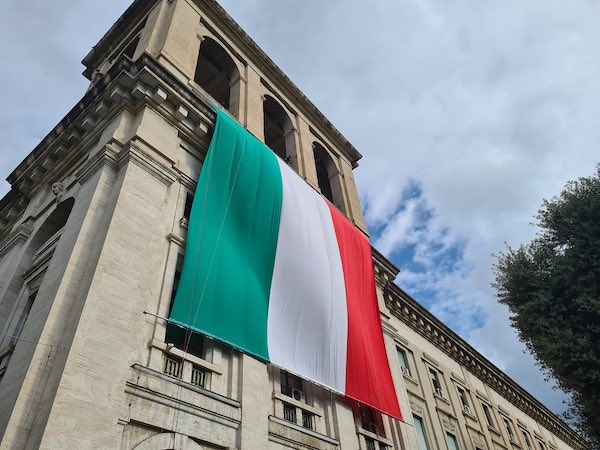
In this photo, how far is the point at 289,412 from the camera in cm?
1213

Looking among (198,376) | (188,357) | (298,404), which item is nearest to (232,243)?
(188,357)

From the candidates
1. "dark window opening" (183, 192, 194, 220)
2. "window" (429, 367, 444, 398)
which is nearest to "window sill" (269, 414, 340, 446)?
"dark window opening" (183, 192, 194, 220)

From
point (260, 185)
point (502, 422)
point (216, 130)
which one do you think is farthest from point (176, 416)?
point (502, 422)

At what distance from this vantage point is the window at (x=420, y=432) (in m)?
18.3

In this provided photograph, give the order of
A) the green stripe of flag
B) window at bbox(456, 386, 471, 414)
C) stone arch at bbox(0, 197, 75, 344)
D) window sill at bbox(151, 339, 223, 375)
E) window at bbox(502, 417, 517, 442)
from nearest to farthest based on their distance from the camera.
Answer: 1. window sill at bbox(151, 339, 223, 375)
2. the green stripe of flag
3. stone arch at bbox(0, 197, 75, 344)
4. window at bbox(456, 386, 471, 414)
5. window at bbox(502, 417, 517, 442)

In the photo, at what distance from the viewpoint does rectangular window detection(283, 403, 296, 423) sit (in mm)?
11961

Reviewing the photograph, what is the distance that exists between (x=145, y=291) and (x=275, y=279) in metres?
3.92

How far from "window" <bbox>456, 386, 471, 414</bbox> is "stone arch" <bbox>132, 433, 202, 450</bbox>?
755 inches

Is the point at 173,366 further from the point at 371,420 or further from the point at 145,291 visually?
the point at 371,420

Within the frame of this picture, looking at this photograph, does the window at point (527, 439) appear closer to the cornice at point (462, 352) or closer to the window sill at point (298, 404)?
the cornice at point (462, 352)

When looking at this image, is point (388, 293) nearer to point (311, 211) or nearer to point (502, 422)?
point (311, 211)

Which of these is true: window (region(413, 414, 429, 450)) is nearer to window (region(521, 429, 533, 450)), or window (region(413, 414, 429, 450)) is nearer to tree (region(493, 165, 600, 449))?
tree (region(493, 165, 600, 449))

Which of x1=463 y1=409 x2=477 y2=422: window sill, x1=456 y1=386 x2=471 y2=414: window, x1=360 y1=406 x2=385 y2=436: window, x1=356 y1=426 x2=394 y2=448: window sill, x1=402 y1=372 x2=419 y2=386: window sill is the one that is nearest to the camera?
x1=356 y1=426 x2=394 y2=448: window sill

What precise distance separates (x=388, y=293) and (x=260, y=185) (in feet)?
34.1
